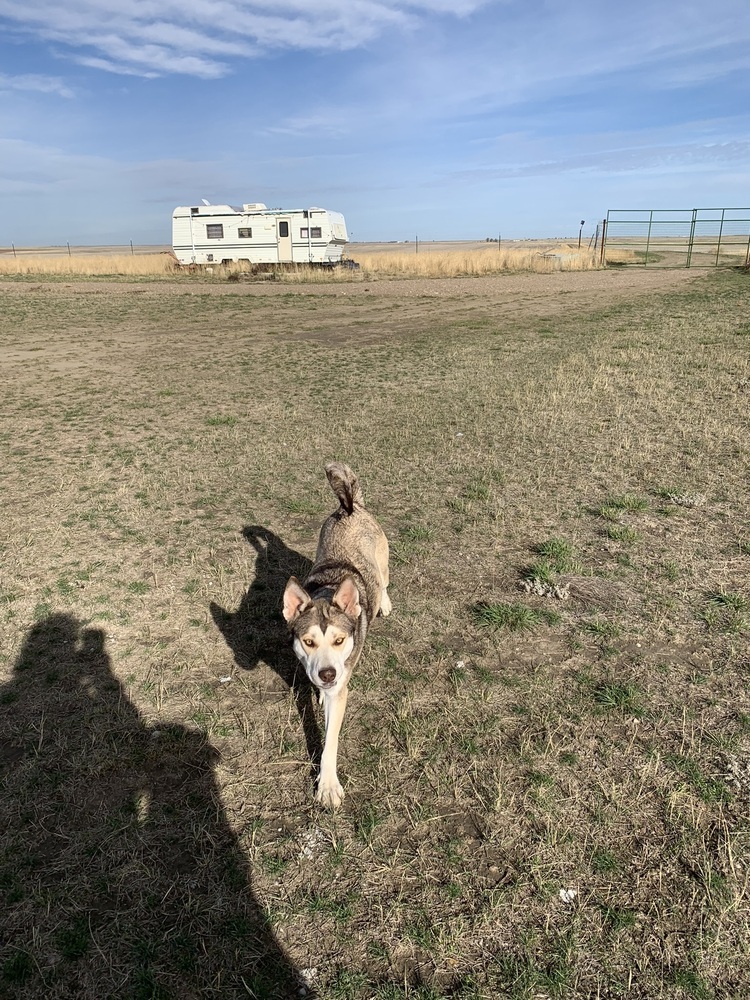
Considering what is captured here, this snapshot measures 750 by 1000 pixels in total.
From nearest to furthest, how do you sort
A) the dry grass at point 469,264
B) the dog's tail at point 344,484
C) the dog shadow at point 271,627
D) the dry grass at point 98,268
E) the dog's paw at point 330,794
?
the dog's paw at point 330,794 < the dog shadow at point 271,627 < the dog's tail at point 344,484 < the dry grass at point 469,264 < the dry grass at point 98,268

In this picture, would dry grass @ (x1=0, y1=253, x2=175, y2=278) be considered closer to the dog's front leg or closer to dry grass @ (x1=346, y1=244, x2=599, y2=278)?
dry grass @ (x1=346, y1=244, x2=599, y2=278)

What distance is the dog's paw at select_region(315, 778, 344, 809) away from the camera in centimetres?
318

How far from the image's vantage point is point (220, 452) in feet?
28.2

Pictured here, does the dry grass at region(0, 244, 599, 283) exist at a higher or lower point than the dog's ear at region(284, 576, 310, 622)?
higher

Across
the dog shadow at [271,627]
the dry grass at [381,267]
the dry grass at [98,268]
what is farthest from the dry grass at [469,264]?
the dog shadow at [271,627]

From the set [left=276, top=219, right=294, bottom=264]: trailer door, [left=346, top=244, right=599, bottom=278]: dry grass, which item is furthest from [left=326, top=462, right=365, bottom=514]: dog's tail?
[left=276, top=219, right=294, bottom=264]: trailer door

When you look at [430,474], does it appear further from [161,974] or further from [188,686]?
[161,974]

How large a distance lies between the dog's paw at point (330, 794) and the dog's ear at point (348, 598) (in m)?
0.89

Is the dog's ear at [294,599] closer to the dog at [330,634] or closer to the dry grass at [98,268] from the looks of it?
the dog at [330,634]

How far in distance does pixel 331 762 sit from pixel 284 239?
37669 mm

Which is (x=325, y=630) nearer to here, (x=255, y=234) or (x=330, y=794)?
(x=330, y=794)

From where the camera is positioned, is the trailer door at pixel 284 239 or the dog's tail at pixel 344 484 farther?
the trailer door at pixel 284 239

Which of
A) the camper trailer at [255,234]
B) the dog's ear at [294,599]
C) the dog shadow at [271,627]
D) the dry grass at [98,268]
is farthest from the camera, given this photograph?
the dry grass at [98,268]

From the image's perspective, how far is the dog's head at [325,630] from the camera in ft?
10.5
